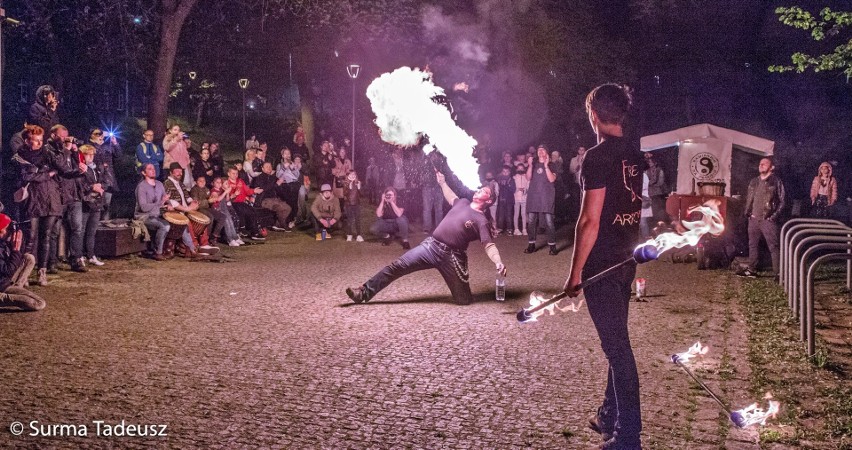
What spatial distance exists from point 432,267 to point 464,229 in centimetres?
63

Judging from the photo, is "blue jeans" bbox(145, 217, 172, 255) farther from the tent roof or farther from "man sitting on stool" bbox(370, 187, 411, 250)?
the tent roof

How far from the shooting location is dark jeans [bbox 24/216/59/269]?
1206 centimetres

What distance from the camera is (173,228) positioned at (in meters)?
15.1

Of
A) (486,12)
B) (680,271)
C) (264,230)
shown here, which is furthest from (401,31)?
(680,271)

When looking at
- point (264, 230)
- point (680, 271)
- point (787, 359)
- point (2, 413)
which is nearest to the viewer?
point (2, 413)

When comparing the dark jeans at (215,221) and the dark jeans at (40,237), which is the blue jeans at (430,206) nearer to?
the dark jeans at (215,221)

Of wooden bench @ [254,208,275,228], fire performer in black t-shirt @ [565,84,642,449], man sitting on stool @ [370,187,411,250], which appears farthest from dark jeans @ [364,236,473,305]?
wooden bench @ [254,208,275,228]

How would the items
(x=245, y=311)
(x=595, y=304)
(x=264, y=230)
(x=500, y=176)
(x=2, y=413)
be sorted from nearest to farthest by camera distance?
(x=595, y=304), (x=2, y=413), (x=245, y=311), (x=264, y=230), (x=500, y=176)

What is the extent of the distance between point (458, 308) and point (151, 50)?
1840cm

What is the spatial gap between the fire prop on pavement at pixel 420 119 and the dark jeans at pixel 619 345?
17.3 ft

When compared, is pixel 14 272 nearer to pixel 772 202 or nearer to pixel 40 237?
pixel 40 237

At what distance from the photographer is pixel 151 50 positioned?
2514cm

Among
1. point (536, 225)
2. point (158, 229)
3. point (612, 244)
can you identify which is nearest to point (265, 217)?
point (158, 229)

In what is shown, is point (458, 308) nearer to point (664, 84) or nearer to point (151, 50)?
point (151, 50)
